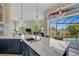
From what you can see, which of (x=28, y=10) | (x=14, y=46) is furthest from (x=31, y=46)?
(x=28, y=10)

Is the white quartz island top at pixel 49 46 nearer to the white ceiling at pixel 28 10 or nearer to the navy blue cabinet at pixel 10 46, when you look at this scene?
the navy blue cabinet at pixel 10 46

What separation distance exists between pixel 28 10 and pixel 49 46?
72 centimetres

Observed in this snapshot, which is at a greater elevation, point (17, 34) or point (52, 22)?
point (52, 22)

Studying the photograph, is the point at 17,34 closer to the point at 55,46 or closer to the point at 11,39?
the point at 11,39

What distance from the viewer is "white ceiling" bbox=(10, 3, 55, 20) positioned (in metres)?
2.16

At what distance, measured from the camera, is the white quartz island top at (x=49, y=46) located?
2.08m

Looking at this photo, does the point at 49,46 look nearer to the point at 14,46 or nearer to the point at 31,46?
the point at 31,46

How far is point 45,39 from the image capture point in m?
2.17

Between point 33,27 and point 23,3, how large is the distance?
456 millimetres

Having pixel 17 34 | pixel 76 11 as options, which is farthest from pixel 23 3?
pixel 76 11

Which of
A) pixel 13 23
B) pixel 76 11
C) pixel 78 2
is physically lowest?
pixel 13 23

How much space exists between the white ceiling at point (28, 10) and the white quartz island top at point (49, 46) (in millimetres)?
422

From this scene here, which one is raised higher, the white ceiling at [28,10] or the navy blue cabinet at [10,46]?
the white ceiling at [28,10]

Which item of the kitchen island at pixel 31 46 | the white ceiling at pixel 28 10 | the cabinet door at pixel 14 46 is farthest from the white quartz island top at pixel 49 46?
the white ceiling at pixel 28 10
